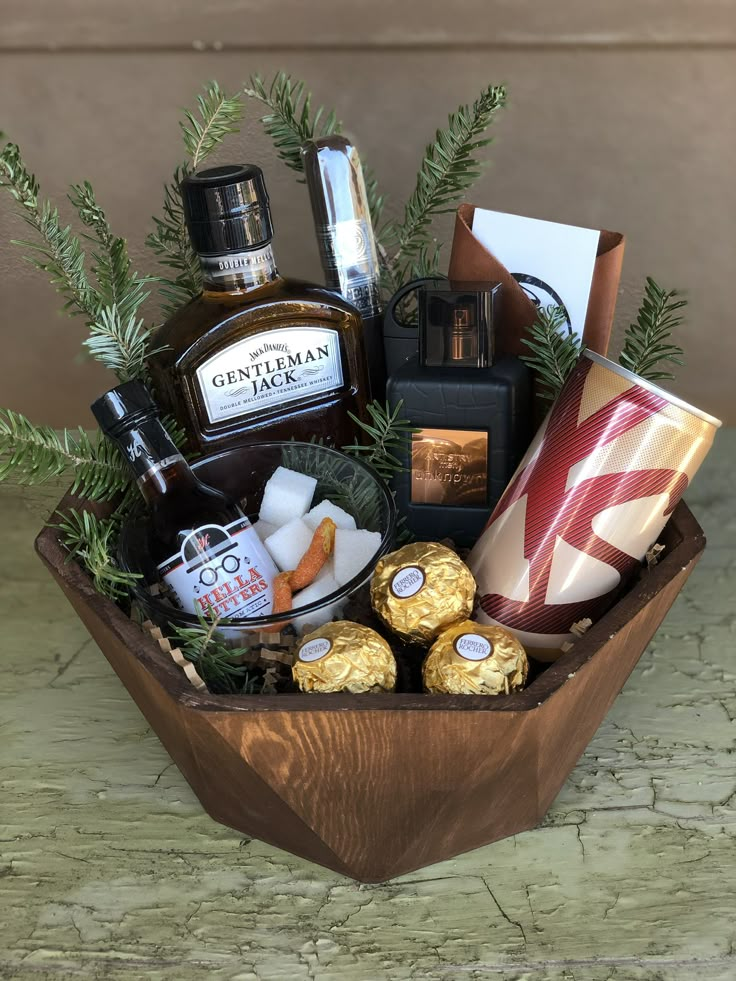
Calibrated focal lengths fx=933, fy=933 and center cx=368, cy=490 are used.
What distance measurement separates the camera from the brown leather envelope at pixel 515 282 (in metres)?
0.69

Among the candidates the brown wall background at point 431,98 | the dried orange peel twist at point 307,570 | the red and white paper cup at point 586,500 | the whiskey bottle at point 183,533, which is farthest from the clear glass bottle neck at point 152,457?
the brown wall background at point 431,98

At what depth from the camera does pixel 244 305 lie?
0.68 m

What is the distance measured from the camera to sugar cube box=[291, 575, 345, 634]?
0.58 meters

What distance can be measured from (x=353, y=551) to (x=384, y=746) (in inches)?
6.7

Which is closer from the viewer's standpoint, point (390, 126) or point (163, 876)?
point (163, 876)

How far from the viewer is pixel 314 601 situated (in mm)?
577

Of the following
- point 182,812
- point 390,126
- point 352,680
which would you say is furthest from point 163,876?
point 390,126

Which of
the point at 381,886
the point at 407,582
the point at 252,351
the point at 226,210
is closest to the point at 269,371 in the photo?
the point at 252,351

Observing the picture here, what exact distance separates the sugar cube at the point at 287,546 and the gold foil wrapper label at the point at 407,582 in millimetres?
99

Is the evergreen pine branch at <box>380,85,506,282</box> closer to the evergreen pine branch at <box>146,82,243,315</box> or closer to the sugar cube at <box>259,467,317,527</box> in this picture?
the evergreen pine branch at <box>146,82,243,315</box>

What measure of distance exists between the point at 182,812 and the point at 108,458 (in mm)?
252

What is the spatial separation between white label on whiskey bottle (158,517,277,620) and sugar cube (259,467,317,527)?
55 mm

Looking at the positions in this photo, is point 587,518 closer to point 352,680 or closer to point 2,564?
point 352,680

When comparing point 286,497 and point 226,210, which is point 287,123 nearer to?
point 226,210
